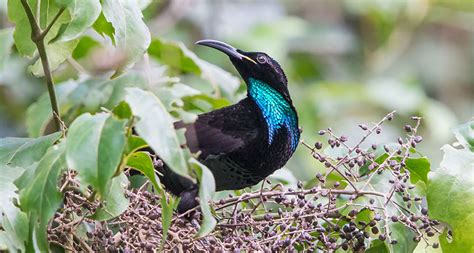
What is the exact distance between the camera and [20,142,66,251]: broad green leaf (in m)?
1.66

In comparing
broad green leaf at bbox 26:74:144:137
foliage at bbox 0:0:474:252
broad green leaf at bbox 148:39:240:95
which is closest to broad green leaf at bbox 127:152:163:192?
foliage at bbox 0:0:474:252

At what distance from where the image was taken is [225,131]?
239cm

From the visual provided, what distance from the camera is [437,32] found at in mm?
7559

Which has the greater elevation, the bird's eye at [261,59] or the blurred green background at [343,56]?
the bird's eye at [261,59]

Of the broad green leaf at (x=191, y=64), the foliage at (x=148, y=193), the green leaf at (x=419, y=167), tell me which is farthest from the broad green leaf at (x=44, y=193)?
the broad green leaf at (x=191, y=64)

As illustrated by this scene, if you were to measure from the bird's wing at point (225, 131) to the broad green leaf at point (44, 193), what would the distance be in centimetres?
69

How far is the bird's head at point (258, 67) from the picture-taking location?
94.8 inches

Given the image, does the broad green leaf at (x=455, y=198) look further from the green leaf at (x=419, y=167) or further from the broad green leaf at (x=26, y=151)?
the broad green leaf at (x=26, y=151)

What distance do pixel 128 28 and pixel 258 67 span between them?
515 millimetres

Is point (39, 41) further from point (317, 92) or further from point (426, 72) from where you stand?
point (426, 72)

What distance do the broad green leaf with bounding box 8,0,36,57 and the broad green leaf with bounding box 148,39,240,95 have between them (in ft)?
3.45

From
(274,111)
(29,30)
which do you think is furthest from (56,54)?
(274,111)

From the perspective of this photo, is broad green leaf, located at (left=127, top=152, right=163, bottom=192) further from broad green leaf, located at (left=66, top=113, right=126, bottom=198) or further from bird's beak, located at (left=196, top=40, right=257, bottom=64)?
bird's beak, located at (left=196, top=40, right=257, bottom=64)

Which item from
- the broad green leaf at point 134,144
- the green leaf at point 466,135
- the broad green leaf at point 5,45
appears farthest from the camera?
the broad green leaf at point 5,45
